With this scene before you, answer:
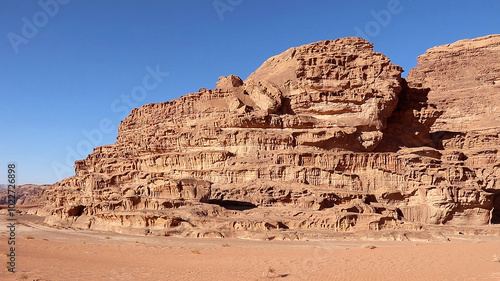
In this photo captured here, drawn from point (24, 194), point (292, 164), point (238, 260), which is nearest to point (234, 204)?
point (292, 164)

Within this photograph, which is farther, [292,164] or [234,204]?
[292,164]

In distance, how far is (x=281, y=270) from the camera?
1587 centimetres

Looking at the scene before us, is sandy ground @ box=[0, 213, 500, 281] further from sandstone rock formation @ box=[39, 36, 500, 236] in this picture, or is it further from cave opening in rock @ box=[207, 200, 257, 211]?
cave opening in rock @ box=[207, 200, 257, 211]

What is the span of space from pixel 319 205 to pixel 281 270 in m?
14.1

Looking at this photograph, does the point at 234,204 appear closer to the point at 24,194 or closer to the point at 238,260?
the point at 238,260

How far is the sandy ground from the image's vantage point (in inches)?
576

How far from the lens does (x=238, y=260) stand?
18.4 metres

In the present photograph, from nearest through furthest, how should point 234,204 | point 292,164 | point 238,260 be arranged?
point 238,260 < point 234,204 < point 292,164

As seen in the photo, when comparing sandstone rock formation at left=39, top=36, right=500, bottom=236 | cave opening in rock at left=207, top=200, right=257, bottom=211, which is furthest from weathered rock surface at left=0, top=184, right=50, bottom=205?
cave opening in rock at left=207, top=200, right=257, bottom=211

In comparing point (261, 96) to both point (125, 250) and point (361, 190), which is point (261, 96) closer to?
point (361, 190)

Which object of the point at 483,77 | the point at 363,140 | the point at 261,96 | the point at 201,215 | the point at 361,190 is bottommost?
the point at 201,215

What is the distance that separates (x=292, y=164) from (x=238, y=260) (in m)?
15.2

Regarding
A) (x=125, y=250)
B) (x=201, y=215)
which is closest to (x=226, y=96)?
(x=201, y=215)

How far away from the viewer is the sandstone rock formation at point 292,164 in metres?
28.8
